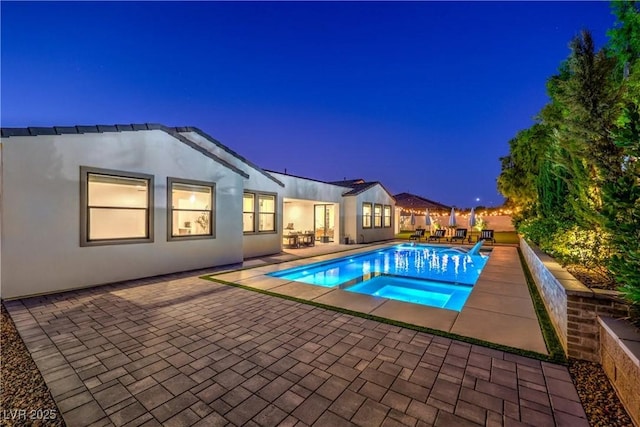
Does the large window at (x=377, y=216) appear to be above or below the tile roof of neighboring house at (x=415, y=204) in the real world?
below

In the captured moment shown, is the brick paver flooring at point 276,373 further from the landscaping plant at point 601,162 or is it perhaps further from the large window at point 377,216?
the large window at point 377,216

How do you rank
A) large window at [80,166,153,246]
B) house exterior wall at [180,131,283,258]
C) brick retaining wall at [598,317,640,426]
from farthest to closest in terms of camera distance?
house exterior wall at [180,131,283,258]
large window at [80,166,153,246]
brick retaining wall at [598,317,640,426]

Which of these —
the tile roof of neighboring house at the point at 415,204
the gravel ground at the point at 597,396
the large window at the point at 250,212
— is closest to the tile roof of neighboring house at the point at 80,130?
the large window at the point at 250,212

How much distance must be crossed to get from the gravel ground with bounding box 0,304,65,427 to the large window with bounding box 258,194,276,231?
834 cm

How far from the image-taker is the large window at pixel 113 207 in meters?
6.12

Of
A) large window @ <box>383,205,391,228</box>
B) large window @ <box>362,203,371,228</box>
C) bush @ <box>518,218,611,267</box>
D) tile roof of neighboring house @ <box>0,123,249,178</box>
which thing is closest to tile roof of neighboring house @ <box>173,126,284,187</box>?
tile roof of neighboring house @ <box>0,123,249,178</box>

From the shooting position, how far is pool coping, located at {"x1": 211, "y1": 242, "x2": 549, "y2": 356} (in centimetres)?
371

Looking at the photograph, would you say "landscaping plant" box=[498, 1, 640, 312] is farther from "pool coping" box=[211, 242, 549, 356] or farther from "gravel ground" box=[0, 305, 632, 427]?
"pool coping" box=[211, 242, 549, 356]

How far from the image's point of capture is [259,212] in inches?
444

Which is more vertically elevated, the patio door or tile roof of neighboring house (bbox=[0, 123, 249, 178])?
tile roof of neighboring house (bbox=[0, 123, 249, 178])

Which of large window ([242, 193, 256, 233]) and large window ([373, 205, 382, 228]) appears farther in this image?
large window ([373, 205, 382, 228])

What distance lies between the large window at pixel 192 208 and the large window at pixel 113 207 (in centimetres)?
65

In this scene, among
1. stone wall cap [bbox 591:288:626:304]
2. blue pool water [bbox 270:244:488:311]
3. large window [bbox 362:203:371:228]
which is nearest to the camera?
stone wall cap [bbox 591:288:626:304]

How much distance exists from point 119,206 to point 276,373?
7245 mm
